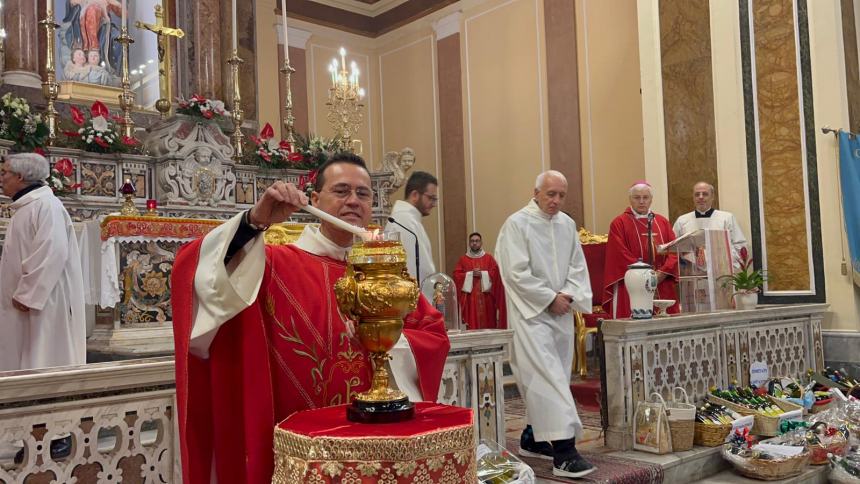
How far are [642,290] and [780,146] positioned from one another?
3.31 m

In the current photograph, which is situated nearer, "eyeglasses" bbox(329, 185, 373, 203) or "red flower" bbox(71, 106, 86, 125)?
"eyeglasses" bbox(329, 185, 373, 203)

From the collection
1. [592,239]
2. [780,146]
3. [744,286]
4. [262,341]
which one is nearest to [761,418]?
[744,286]

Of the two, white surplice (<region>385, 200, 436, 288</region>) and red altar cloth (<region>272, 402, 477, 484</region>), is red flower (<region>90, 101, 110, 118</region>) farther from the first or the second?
red altar cloth (<region>272, 402, 477, 484</region>)

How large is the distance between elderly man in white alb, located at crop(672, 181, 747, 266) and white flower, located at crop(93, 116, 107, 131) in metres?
5.29

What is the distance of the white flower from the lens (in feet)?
20.9

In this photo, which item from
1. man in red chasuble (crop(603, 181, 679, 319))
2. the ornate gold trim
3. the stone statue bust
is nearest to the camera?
man in red chasuble (crop(603, 181, 679, 319))

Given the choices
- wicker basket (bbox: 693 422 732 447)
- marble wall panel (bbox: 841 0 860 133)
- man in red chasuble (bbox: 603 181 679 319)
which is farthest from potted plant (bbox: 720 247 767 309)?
marble wall panel (bbox: 841 0 860 133)

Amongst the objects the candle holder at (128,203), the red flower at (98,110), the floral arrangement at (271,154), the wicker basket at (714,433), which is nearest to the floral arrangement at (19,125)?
the red flower at (98,110)

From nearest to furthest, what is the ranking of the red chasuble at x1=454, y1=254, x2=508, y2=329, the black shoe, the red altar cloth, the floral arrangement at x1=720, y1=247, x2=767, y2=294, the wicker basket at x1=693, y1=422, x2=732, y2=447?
the red altar cloth < the black shoe < the wicker basket at x1=693, y1=422, x2=732, y2=447 < the floral arrangement at x1=720, y1=247, x2=767, y2=294 < the red chasuble at x1=454, y1=254, x2=508, y2=329

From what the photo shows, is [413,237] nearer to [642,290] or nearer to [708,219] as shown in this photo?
[642,290]

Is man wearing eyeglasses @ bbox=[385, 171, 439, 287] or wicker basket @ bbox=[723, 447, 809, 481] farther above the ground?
man wearing eyeglasses @ bbox=[385, 171, 439, 287]

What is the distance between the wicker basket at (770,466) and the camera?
4414 mm

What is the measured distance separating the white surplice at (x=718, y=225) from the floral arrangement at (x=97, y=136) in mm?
5159

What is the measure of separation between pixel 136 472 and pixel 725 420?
3723 millimetres
